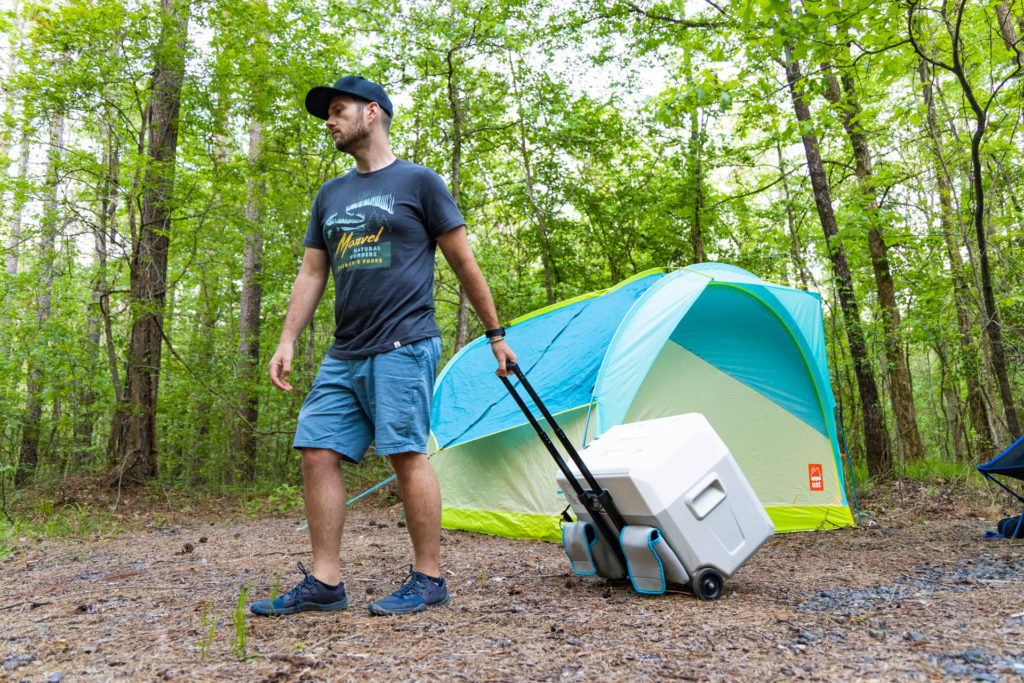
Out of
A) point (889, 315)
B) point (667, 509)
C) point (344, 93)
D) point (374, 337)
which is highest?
point (344, 93)

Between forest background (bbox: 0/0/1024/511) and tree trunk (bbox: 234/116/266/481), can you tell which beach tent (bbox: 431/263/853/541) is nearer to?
forest background (bbox: 0/0/1024/511)

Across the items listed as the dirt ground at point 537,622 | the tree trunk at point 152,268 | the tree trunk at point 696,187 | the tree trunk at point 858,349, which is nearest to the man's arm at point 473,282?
the dirt ground at point 537,622

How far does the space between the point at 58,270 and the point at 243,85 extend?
8.48 feet

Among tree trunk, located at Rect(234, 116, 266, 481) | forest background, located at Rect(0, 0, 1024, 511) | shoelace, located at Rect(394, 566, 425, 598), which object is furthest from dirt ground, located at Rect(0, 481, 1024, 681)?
tree trunk, located at Rect(234, 116, 266, 481)

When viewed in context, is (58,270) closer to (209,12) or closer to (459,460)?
(209,12)

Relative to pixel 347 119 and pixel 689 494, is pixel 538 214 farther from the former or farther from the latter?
pixel 689 494

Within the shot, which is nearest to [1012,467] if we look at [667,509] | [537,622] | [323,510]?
[667,509]

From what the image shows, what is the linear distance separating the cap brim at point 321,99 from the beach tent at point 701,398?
2.06 metres

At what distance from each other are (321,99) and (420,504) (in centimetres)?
139

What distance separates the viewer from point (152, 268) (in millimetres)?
5770

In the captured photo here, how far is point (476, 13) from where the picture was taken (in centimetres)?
605

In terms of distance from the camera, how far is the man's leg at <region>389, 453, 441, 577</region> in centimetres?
209

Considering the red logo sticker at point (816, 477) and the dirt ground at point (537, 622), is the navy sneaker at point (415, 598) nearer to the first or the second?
the dirt ground at point (537, 622)

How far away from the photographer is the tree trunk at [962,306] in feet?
15.5
